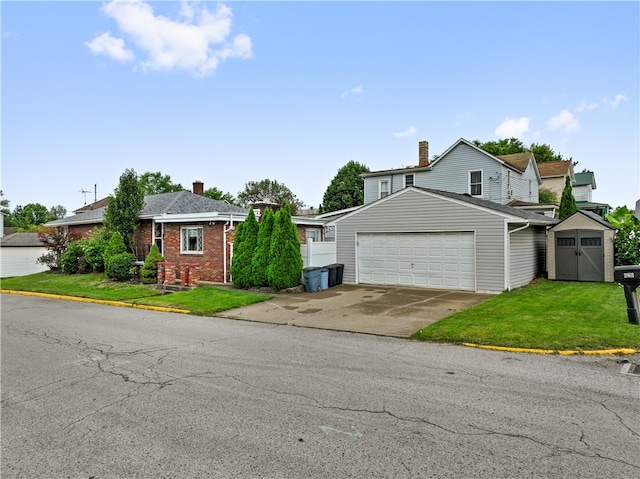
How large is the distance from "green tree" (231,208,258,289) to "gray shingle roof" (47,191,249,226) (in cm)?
591

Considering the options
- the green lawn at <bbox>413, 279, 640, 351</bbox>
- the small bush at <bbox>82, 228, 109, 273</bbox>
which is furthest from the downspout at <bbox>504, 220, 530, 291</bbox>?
the small bush at <bbox>82, 228, 109, 273</bbox>

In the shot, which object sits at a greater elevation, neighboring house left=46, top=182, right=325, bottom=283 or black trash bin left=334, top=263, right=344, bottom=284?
neighboring house left=46, top=182, right=325, bottom=283

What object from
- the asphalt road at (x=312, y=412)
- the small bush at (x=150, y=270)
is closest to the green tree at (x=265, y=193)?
the small bush at (x=150, y=270)

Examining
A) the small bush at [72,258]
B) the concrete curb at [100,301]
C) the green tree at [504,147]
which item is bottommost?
the concrete curb at [100,301]

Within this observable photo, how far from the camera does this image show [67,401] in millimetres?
4895

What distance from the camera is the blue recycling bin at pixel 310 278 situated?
50.5 feet

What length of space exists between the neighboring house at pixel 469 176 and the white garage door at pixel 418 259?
11.4 meters

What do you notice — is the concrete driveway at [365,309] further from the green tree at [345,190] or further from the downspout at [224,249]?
the green tree at [345,190]

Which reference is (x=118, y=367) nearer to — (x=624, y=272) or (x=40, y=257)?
(x=624, y=272)

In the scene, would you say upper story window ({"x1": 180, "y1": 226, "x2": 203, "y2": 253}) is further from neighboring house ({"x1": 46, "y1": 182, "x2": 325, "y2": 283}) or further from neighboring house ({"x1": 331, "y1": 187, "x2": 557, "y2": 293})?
neighboring house ({"x1": 331, "y1": 187, "x2": 557, "y2": 293})

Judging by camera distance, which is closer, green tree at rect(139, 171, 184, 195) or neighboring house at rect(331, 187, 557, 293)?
neighboring house at rect(331, 187, 557, 293)

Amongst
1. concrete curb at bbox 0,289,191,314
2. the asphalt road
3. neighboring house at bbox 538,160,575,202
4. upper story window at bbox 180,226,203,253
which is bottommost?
concrete curb at bbox 0,289,191,314

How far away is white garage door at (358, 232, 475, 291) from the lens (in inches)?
589

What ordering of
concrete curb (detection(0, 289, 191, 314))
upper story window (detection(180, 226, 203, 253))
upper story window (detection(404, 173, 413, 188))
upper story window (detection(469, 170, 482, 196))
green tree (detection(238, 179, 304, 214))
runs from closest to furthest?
concrete curb (detection(0, 289, 191, 314)) < upper story window (detection(180, 226, 203, 253)) < upper story window (detection(469, 170, 482, 196)) < upper story window (detection(404, 173, 413, 188)) < green tree (detection(238, 179, 304, 214))
